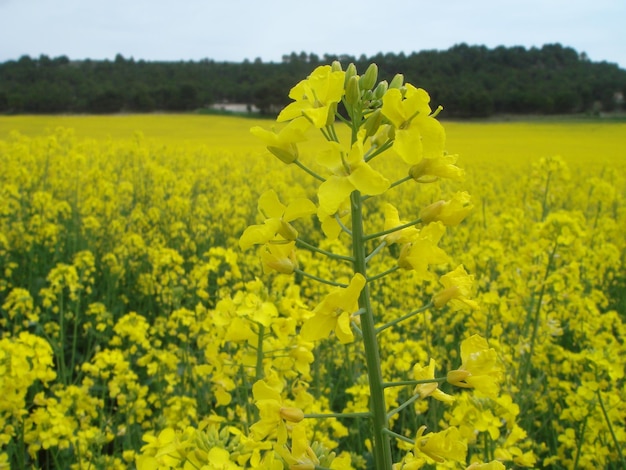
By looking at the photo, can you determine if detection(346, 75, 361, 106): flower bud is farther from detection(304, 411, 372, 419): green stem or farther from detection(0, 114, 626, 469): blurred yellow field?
detection(304, 411, 372, 419): green stem

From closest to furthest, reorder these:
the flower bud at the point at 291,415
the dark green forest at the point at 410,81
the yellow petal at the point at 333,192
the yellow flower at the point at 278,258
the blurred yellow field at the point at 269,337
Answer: the yellow petal at the point at 333,192 < the flower bud at the point at 291,415 < the yellow flower at the point at 278,258 < the blurred yellow field at the point at 269,337 < the dark green forest at the point at 410,81

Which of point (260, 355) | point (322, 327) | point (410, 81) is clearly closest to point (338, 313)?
point (322, 327)

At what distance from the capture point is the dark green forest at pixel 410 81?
30328 millimetres

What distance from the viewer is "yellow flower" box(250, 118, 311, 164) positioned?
46.8 inches

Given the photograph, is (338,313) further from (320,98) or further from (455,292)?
(320,98)

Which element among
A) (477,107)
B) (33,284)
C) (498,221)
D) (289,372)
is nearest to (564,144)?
(477,107)

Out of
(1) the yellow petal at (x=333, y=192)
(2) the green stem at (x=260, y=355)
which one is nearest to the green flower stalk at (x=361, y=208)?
(1) the yellow petal at (x=333, y=192)

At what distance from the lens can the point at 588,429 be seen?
243cm

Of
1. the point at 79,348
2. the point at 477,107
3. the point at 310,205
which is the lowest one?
the point at 79,348

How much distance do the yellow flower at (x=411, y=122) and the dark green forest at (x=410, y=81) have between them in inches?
1077

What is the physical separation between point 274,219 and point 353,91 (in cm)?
34

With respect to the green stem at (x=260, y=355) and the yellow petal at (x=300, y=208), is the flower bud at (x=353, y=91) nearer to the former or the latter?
the yellow petal at (x=300, y=208)

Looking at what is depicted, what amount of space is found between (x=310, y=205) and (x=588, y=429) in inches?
77.0

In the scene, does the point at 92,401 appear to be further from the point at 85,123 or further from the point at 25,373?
the point at 85,123
